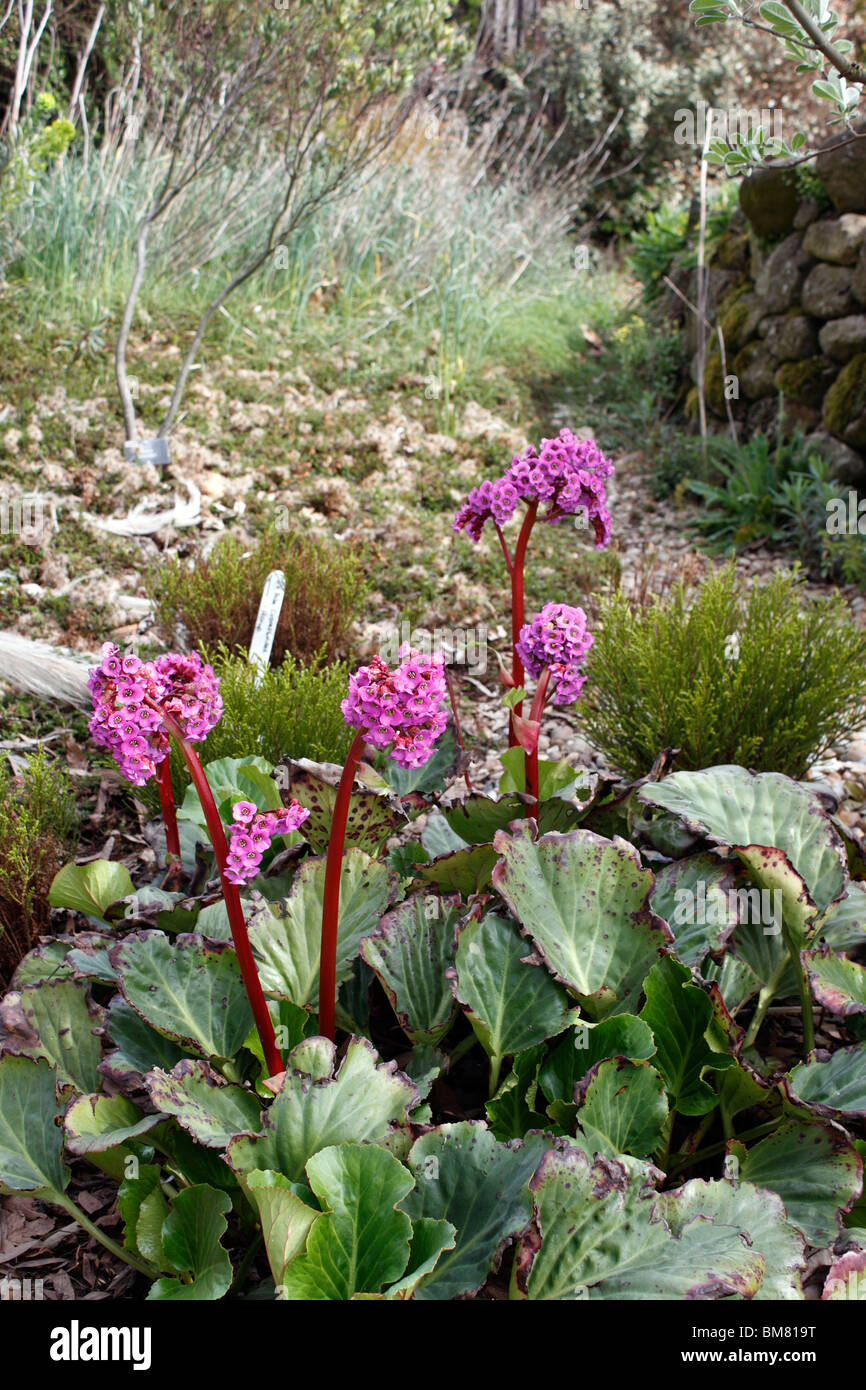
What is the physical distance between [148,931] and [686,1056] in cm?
79

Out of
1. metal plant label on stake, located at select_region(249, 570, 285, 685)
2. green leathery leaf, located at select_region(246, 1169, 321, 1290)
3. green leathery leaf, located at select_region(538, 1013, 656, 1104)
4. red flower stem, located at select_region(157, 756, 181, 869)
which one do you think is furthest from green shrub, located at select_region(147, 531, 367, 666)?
green leathery leaf, located at select_region(246, 1169, 321, 1290)

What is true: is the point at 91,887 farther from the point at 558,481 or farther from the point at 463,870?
the point at 558,481

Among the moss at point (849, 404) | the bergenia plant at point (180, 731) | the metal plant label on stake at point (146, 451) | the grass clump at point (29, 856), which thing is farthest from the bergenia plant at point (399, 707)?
the moss at point (849, 404)

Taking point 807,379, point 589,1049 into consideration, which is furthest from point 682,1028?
point 807,379

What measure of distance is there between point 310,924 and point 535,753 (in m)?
0.44

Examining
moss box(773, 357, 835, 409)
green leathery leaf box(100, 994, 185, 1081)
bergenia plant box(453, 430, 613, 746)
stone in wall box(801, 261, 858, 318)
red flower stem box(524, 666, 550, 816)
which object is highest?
stone in wall box(801, 261, 858, 318)

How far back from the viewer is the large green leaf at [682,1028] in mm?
1335

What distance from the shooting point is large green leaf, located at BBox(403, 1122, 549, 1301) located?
1106 millimetres

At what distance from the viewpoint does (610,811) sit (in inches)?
67.6

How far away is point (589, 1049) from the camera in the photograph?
51.9 inches

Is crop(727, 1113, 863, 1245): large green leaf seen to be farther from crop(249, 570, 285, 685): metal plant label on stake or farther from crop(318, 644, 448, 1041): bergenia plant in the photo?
crop(249, 570, 285, 685): metal plant label on stake

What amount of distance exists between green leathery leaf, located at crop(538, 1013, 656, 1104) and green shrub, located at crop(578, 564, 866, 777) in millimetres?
917

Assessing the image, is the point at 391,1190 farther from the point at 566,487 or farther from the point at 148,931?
the point at 566,487

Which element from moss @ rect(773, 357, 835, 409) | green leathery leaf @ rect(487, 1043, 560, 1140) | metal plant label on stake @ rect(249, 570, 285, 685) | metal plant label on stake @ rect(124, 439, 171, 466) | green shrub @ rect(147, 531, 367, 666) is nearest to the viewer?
green leathery leaf @ rect(487, 1043, 560, 1140)
